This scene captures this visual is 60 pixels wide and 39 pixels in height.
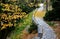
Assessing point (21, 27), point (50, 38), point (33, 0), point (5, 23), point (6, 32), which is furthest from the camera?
point (33, 0)

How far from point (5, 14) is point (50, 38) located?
23.1ft

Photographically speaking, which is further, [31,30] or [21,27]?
[21,27]

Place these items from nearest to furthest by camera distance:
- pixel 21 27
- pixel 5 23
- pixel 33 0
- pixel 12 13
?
pixel 5 23
pixel 12 13
pixel 21 27
pixel 33 0

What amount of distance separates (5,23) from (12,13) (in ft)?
6.14

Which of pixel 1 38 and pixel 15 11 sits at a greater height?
pixel 15 11

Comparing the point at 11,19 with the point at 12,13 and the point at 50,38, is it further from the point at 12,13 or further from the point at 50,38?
the point at 50,38

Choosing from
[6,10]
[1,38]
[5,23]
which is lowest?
[1,38]

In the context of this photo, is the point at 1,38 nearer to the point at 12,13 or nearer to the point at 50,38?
the point at 12,13

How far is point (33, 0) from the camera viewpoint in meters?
46.1

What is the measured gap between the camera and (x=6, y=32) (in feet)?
68.7

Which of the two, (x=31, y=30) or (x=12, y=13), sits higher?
(x=12, y=13)

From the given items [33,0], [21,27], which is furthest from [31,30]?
[33,0]

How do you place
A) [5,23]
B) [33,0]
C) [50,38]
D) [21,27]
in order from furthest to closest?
[33,0] < [21,27] < [5,23] < [50,38]

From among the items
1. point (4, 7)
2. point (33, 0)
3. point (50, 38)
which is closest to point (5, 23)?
point (4, 7)
